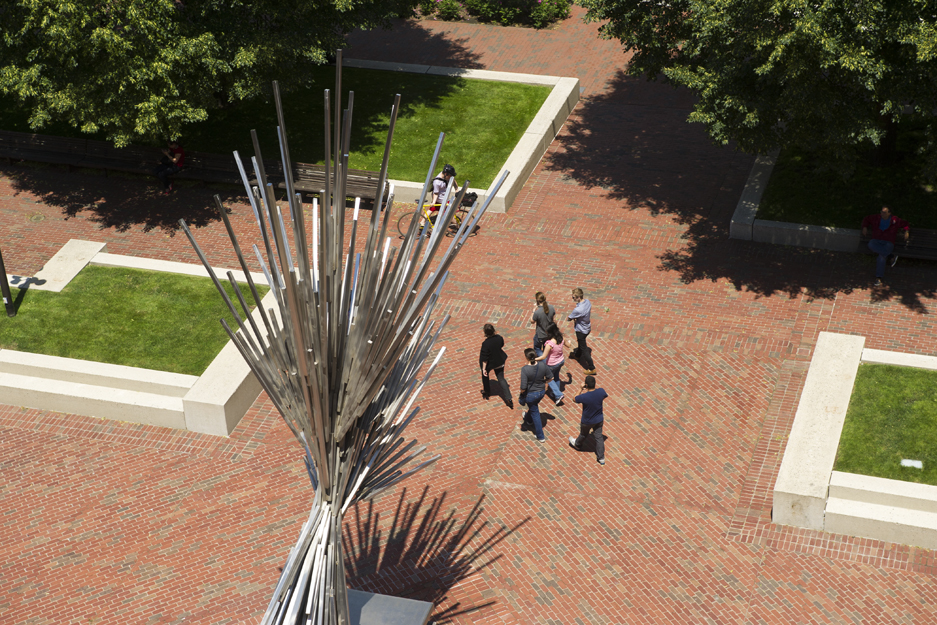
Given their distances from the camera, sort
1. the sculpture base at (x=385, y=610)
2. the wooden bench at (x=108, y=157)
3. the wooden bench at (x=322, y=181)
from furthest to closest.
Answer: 1. the wooden bench at (x=108, y=157)
2. the wooden bench at (x=322, y=181)
3. the sculpture base at (x=385, y=610)

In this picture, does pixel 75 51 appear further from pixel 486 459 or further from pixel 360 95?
pixel 486 459

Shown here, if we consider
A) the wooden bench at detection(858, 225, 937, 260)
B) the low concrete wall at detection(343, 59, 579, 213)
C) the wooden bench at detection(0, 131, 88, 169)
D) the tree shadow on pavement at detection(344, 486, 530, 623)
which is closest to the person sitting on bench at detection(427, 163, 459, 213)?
the low concrete wall at detection(343, 59, 579, 213)

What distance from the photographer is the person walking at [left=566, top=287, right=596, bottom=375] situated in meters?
14.4

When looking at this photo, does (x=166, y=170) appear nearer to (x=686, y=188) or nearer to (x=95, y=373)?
(x=95, y=373)

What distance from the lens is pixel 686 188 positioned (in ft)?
64.3

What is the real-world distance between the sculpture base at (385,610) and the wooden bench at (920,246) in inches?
415

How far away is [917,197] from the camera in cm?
1752

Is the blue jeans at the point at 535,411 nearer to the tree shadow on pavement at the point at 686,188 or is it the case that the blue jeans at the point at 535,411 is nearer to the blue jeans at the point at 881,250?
the tree shadow on pavement at the point at 686,188

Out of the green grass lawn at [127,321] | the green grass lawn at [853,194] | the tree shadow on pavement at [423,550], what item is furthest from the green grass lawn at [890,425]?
the green grass lawn at [127,321]

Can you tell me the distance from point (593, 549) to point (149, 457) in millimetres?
6185

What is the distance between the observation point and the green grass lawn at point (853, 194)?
17.4m

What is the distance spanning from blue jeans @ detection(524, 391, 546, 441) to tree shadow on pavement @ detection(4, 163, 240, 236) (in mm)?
8712

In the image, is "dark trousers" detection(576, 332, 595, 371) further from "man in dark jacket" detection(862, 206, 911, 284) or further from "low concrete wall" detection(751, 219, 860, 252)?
"man in dark jacket" detection(862, 206, 911, 284)

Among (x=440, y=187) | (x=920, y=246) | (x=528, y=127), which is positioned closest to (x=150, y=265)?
(x=440, y=187)
